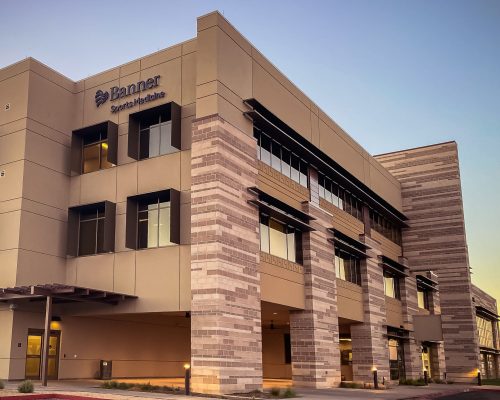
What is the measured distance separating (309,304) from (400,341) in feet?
56.9

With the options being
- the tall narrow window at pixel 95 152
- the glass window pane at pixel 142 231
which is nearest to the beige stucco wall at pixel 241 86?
the glass window pane at pixel 142 231

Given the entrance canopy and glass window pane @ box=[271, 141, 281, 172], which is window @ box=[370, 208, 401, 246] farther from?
the entrance canopy

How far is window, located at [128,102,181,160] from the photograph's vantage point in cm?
2983

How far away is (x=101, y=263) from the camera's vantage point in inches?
1171

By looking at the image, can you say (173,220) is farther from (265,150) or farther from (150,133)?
(265,150)

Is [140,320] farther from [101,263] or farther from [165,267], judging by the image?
[165,267]

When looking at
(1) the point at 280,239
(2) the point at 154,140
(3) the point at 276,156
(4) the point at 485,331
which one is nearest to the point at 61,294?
(2) the point at 154,140

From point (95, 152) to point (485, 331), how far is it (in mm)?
67433

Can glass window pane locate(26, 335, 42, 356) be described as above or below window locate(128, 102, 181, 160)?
below

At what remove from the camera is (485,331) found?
271ft

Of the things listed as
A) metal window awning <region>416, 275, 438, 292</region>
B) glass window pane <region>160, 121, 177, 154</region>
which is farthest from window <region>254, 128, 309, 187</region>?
metal window awning <region>416, 275, 438, 292</region>

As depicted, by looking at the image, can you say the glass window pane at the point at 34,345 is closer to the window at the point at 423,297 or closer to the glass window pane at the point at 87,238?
the glass window pane at the point at 87,238

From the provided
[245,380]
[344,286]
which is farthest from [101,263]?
[344,286]

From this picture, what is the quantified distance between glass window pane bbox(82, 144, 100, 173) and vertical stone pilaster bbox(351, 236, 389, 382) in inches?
771
